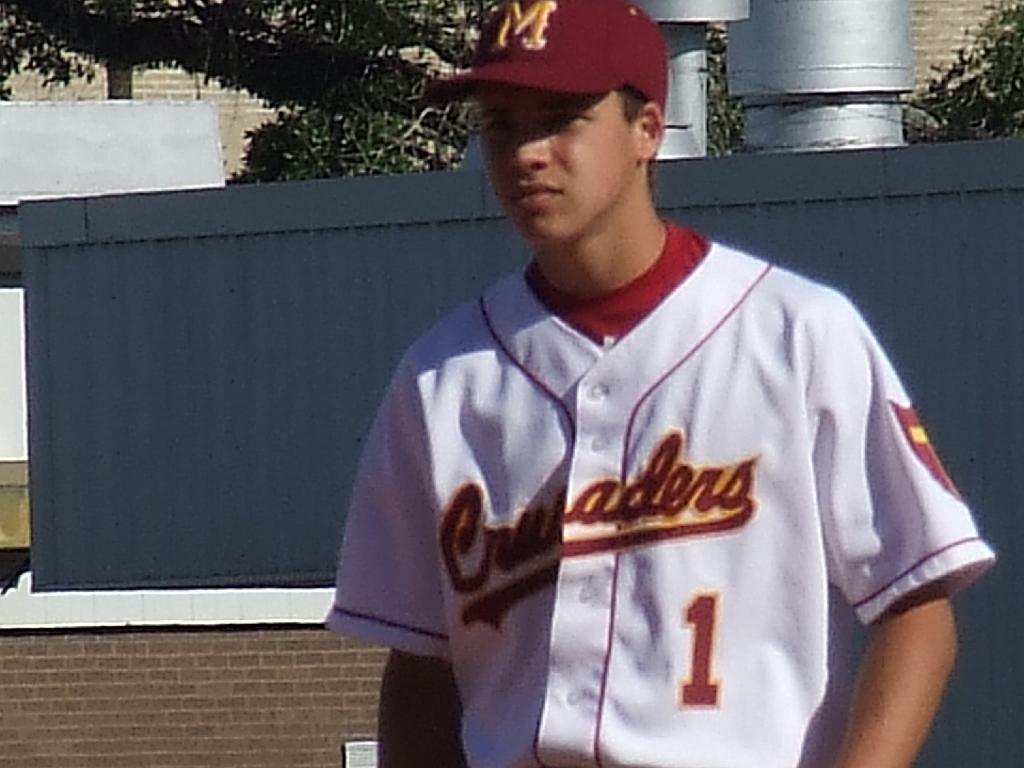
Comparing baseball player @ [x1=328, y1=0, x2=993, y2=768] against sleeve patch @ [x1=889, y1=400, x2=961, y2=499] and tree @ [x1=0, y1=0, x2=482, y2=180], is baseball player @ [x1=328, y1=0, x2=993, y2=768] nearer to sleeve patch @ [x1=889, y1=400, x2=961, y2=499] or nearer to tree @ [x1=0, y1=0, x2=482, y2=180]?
sleeve patch @ [x1=889, y1=400, x2=961, y2=499]

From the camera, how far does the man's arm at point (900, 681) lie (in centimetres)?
283

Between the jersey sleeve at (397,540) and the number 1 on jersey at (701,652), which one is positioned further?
the jersey sleeve at (397,540)

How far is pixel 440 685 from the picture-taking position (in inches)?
125

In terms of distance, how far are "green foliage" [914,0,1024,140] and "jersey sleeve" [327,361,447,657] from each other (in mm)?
16624

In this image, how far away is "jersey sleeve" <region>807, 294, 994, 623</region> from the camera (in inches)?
114

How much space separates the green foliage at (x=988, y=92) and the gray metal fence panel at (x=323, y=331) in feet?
29.0

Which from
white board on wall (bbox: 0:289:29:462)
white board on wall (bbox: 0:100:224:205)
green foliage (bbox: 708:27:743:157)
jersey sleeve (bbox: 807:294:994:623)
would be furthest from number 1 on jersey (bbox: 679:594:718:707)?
green foliage (bbox: 708:27:743:157)

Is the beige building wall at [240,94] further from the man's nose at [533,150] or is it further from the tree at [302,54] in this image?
the man's nose at [533,150]

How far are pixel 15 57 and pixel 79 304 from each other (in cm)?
993

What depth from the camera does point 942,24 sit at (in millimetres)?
27578

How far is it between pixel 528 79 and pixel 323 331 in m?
8.64

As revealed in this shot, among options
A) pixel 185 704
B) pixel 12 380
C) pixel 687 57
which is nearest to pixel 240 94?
pixel 12 380

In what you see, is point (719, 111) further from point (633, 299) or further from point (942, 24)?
point (633, 299)

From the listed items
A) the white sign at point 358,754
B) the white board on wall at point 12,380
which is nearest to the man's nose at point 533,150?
the white sign at point 358,754
